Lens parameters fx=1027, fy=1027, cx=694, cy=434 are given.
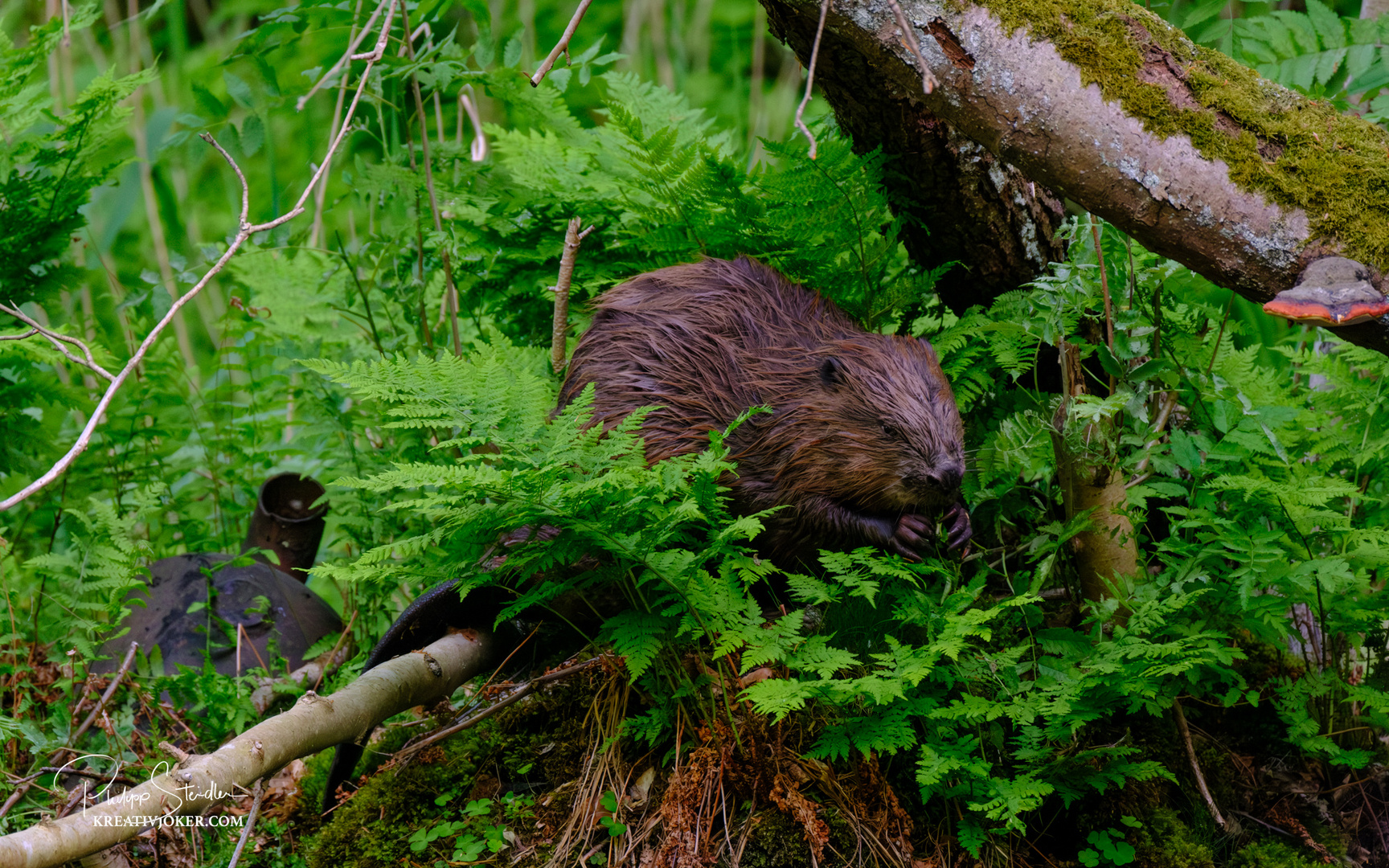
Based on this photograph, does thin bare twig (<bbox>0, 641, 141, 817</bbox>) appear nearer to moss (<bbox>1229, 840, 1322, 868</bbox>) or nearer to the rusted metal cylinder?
the rusted metal cylinder

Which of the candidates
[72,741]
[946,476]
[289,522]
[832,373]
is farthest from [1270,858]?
[289,522]

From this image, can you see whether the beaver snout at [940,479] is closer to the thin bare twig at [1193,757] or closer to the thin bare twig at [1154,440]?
the thin bare twig at [1154,440]

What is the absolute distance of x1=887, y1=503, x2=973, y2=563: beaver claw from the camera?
2520 mm

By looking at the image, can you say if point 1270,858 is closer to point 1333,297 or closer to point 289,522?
point 1333,297

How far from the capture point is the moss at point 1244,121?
6.50ft

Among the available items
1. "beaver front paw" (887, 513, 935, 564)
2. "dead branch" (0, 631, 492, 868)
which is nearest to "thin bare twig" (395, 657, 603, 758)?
"dead branch" (0, 631, 492, 868)

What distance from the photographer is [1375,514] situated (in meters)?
2.38

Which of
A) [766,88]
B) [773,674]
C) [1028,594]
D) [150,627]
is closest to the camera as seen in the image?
[1028,594]

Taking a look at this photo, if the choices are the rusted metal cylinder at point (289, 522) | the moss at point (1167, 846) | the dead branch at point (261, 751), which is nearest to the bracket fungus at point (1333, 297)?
the moss at point (1167, 846)

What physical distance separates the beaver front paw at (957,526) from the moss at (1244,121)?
982mm

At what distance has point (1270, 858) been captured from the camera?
7.80 feet

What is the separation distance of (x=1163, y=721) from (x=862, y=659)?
768 millimetres

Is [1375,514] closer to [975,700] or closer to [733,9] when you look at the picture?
[975,700]

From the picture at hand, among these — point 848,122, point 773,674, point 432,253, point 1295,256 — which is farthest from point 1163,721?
point 432,253
